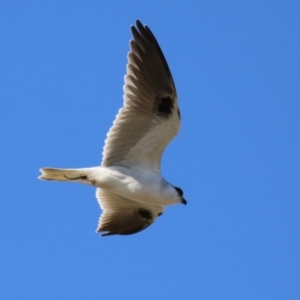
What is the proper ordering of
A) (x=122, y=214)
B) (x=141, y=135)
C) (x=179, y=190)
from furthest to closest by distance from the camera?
(x=122, y=214)
(x=179, y=190)
(x=141, y=135)

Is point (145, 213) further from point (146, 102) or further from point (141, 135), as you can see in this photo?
point (146, 102)

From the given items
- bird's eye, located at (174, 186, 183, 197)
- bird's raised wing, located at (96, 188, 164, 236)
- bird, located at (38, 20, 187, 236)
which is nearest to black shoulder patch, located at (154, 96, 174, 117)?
bird, located at (38, 20, 187, 236)

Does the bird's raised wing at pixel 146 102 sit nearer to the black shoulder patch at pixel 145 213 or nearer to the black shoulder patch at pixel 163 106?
the black shoulder patch at pixel 163 106

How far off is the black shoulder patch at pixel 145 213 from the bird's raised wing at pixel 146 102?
166cm

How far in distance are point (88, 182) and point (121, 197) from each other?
1.40 m

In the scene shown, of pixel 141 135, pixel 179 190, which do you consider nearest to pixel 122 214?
pixel 179 190

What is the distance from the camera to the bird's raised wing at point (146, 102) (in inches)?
519

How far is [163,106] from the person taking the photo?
43.8 ft

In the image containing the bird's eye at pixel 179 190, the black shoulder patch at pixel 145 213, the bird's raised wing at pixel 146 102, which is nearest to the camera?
the bird's raised wing at pixel 146 102

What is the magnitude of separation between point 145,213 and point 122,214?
1.27 ft

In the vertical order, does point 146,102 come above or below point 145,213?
above

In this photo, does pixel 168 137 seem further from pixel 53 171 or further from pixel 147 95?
pixel 53 171

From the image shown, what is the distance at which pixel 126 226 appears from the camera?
15242 mm

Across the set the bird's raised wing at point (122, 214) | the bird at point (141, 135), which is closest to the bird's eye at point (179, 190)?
the bird at point (141, 135)
